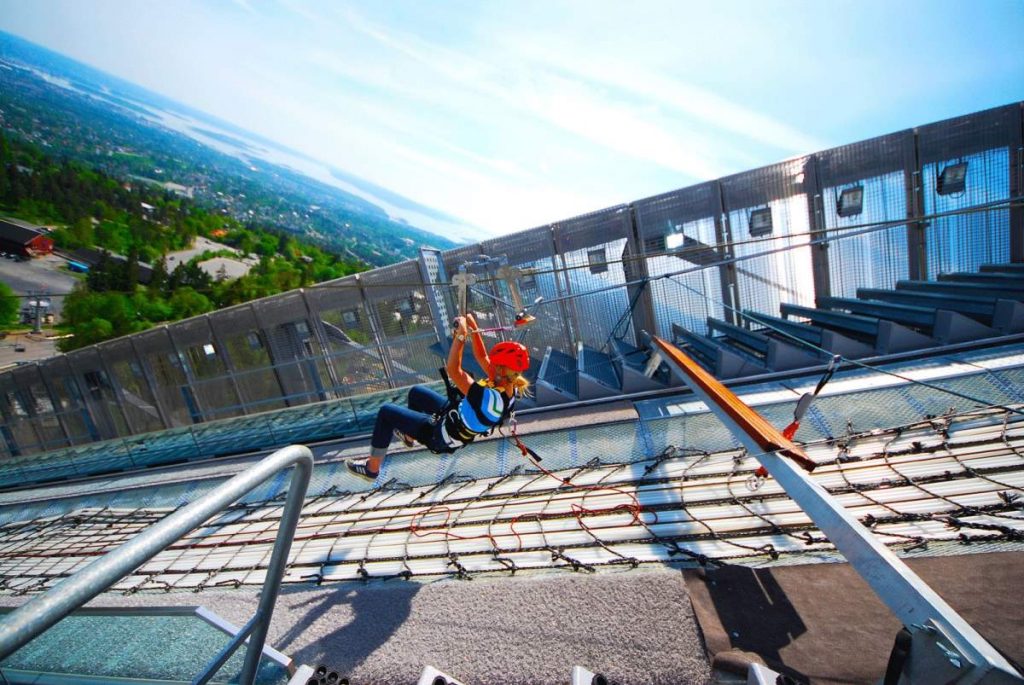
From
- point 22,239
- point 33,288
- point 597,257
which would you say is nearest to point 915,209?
point 597,257

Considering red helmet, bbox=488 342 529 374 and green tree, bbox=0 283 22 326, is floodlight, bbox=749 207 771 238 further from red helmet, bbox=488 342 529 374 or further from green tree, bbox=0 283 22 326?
green tree, bbox=0 283 22 326

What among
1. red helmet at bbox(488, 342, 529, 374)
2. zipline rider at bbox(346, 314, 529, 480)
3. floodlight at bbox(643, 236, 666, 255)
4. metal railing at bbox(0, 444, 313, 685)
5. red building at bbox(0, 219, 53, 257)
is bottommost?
zipline rider at bbox(346, 314, 529, 480)

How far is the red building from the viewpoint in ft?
122

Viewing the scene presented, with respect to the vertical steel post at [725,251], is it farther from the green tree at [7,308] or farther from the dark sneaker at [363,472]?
the green tree at [7,308]

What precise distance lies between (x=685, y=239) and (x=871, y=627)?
5.90 m

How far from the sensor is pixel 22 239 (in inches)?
1519

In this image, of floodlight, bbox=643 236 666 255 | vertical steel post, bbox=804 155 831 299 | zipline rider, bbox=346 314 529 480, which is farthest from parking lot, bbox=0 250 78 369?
vertical steel post, bbox=804 155 831 299

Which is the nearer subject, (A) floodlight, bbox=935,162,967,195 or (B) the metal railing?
(B) the metal railing

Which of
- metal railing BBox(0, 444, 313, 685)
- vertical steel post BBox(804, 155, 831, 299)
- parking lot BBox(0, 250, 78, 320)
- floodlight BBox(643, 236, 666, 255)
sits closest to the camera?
metal railing BBox(0, 444, 313, 685)

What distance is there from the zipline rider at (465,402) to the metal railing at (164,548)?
2488mm

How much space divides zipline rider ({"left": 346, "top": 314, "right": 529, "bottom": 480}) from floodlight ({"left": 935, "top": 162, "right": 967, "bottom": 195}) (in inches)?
254

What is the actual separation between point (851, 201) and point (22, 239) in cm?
5631

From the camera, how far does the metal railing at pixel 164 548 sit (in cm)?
78

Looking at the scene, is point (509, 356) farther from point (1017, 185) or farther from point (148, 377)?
point (148, 377)
